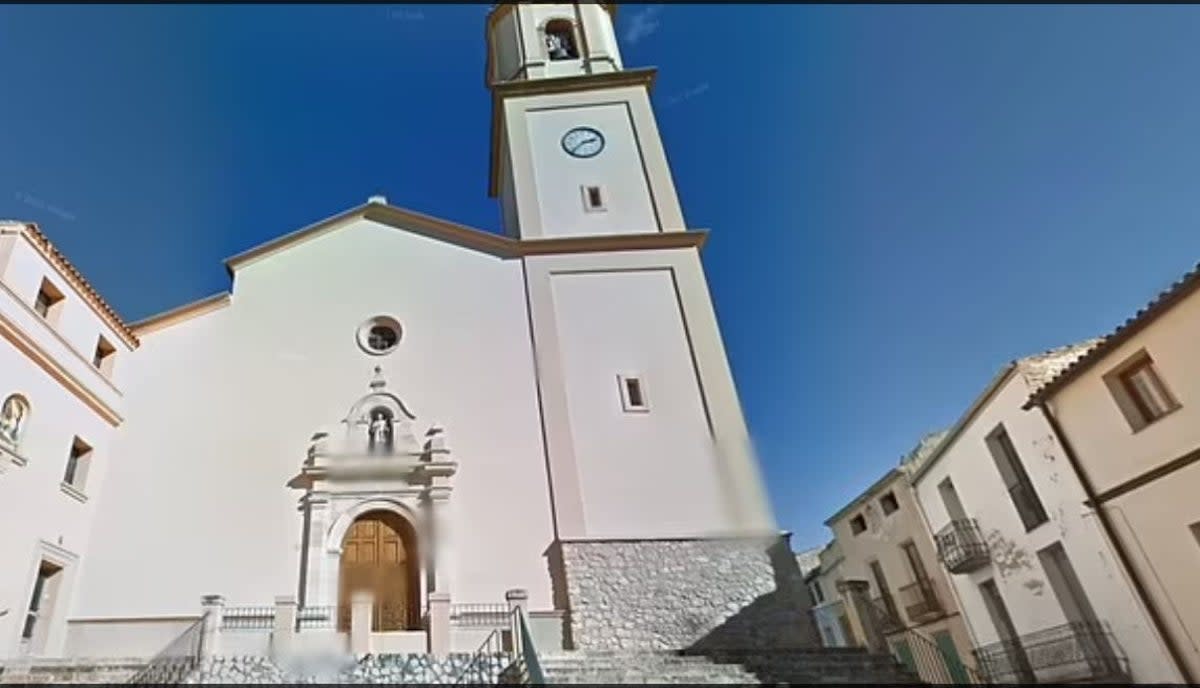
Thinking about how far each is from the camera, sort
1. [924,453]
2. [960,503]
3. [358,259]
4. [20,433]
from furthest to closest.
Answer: [924,453]
[960,503]
[358,259]
[20,433]

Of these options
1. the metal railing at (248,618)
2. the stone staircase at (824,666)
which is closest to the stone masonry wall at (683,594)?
the stone staircase at (824,666)

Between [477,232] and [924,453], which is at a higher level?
[477,232]

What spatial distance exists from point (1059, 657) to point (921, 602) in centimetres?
472

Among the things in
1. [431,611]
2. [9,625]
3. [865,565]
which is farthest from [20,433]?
[865,565]

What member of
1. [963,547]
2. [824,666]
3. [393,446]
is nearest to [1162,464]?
[824,666]

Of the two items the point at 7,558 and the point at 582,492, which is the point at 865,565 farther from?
the point at 7,558

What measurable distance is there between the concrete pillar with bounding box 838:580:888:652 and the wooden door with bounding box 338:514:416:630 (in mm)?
6054

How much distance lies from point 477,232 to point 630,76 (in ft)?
17.3

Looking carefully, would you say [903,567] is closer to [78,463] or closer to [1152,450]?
[1152,450]

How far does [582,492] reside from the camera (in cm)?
1037

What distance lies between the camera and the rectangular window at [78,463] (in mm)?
9758

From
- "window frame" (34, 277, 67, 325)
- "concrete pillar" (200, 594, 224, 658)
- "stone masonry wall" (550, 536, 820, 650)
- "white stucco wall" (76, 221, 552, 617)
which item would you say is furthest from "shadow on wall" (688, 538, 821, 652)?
"window frame" (34, 277, 67, 325)

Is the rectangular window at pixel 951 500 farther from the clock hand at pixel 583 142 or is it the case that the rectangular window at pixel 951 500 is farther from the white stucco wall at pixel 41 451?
the white stucco wall at pixel 41 451

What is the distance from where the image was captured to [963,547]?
14.0 m
